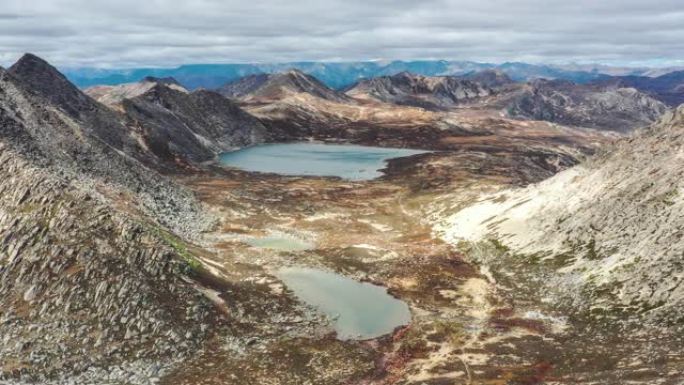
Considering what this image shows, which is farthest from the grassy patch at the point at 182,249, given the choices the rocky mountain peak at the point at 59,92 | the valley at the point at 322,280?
the rocky mountain peak at the point at 59,92

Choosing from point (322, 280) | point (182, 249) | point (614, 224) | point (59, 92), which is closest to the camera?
point (182, 249)

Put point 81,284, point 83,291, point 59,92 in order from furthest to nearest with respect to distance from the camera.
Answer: point 59,92 < point 81,284 < point 83,291

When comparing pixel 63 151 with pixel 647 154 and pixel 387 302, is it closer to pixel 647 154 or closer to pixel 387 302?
pixel 387 302

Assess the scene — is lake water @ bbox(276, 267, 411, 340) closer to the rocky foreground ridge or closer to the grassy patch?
the grassy patch

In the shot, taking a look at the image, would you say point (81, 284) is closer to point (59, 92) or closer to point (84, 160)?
point (84, 160)

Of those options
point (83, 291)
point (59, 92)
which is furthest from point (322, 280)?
point (59, 92)

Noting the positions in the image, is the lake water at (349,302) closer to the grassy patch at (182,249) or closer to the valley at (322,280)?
the valley at (322,280)

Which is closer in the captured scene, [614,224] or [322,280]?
[614,224]
